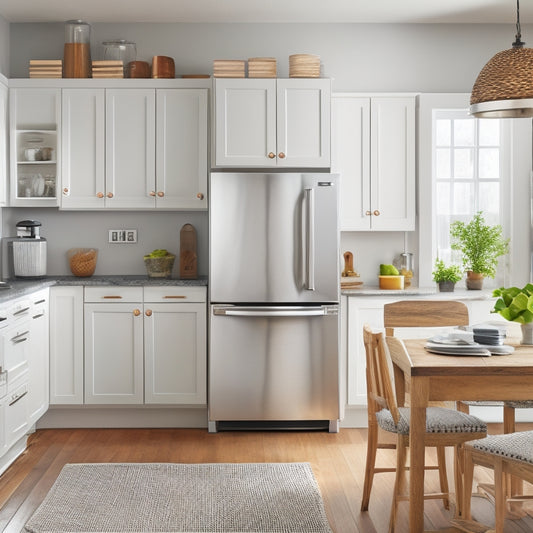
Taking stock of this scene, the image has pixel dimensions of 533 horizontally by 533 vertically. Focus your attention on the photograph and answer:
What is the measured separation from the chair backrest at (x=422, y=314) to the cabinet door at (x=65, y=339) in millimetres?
2111

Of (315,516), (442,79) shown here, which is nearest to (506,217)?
(442,79)

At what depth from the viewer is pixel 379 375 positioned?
306 cm

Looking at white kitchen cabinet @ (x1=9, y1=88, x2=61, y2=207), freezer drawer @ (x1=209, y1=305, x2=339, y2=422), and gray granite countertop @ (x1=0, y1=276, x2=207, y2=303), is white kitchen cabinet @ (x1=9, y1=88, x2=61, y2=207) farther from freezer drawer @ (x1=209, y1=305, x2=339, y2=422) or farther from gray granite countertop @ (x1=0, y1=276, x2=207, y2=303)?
freezer drawer @ (x1=209, y1=305, x2=339, y2=422)

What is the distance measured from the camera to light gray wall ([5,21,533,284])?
5.21m

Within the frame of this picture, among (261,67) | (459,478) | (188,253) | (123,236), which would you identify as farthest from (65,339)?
(459,478)

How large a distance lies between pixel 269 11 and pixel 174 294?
1999mm

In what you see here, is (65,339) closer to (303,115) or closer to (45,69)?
(45,69)

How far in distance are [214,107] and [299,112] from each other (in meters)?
0.55

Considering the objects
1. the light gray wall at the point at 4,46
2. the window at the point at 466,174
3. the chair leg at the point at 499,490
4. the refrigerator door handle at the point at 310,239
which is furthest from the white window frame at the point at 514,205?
the light gray wall at the point at 4,46

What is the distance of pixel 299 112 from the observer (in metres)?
4.75

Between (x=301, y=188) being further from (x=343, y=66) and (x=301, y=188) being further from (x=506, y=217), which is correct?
(x=506, y=217)

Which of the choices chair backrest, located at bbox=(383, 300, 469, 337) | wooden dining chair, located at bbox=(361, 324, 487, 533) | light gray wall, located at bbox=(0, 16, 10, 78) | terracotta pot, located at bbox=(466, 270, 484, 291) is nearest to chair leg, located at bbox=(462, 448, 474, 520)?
wooden dining chair, located at bbox=(361, 324, 487, 533)

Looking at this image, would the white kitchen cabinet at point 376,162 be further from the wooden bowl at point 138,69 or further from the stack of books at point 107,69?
the stack of books at point 107,69

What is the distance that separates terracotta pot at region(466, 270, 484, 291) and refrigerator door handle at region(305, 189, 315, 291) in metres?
1.17
